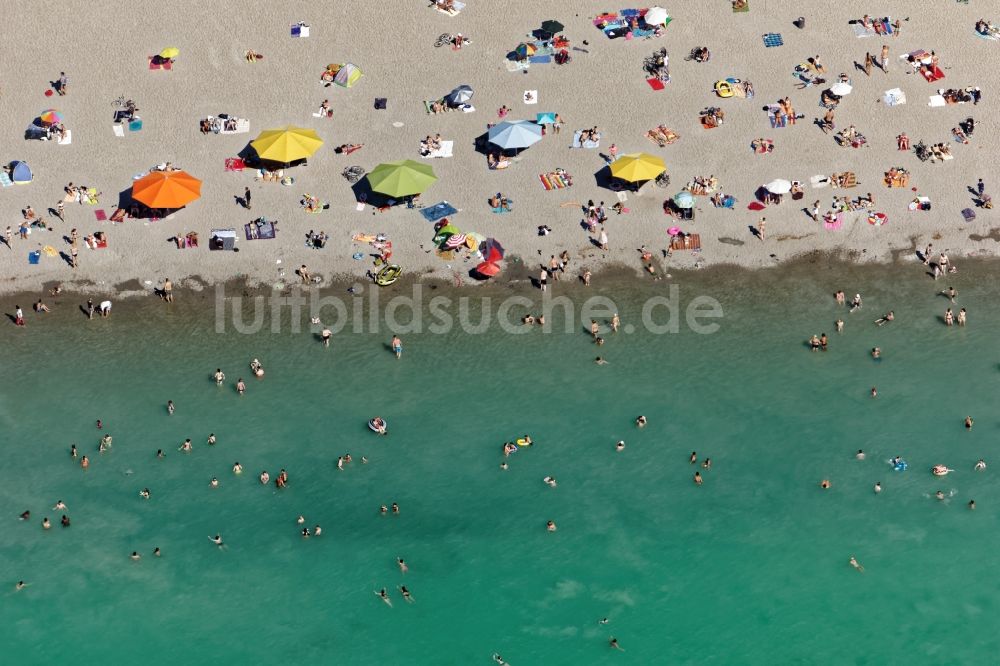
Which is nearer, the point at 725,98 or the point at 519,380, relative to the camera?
the point at 519,380

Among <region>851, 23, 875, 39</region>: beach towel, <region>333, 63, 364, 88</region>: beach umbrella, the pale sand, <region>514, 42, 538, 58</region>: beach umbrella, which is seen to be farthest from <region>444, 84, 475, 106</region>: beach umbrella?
<region>851, 23, 875, 39</region>: beach towel

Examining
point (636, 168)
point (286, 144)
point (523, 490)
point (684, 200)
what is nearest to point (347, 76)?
point (286, 144)

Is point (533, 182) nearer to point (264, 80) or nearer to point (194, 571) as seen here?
point (264, 80)

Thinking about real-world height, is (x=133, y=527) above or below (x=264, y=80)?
below

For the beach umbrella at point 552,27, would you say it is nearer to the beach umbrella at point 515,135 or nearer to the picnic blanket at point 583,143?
the picnic blanket at point 583,143

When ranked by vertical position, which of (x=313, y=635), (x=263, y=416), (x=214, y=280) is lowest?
(x=313, y=635)

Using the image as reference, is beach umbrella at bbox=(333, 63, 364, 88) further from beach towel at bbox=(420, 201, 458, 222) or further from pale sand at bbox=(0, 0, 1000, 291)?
beach towel at bbox=(420, 201, 458, 222)

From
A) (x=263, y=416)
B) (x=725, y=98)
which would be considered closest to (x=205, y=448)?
(x=263, y=416)

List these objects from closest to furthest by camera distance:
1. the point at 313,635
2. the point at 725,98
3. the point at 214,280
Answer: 1. the point at 313,635
2. the point at 214,280
3. the point at 725,98
